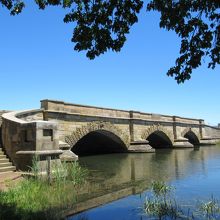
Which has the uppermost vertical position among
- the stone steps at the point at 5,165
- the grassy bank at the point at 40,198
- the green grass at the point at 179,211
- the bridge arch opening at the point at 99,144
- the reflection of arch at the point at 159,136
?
the reflection of arch at the point at 159,136

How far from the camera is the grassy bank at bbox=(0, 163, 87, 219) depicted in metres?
6.88

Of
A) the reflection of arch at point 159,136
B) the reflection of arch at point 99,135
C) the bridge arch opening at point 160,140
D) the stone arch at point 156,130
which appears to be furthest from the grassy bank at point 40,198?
the bridge arch opening at point 160,140

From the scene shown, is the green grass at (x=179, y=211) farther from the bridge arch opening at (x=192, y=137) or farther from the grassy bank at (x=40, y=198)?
the bridge arch opening at (x=192, y=137)

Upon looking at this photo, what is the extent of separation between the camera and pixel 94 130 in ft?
76.7

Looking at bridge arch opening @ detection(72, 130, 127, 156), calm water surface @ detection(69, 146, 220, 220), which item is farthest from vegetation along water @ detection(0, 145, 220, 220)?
bridge arch opening @ detection(72, 130, 127, 156)

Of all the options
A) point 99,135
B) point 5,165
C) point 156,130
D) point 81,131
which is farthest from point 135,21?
point 156,130

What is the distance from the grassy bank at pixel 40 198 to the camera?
688 cm

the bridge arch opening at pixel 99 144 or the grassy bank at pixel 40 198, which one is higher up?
the bridge arch opening at pixel 99 144

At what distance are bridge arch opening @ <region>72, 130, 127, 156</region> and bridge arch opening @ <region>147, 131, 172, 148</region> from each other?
277 inches

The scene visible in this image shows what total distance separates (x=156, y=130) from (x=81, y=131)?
495 inches

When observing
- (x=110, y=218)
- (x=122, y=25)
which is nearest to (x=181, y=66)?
(x=122, y=25)

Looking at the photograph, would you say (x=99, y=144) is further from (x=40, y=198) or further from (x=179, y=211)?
(x=179, y=211)

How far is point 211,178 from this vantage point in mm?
13367

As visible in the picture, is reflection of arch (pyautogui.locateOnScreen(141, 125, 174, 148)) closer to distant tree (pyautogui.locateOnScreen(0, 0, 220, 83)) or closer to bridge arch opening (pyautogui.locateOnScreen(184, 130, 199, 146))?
bridge arch opening (pyautogui.locateOnScreen(184, 130, 199, 146))
